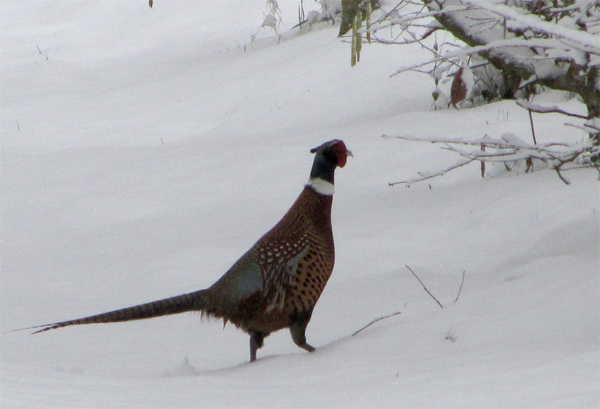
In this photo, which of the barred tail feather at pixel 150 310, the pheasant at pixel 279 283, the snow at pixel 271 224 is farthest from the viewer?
the pheasant at pixel 279 283

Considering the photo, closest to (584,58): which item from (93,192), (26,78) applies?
(93,192)

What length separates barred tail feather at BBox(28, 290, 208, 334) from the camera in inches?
132

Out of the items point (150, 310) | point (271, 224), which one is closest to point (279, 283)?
point (150, 310)

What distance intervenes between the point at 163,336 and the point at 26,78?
9994mm

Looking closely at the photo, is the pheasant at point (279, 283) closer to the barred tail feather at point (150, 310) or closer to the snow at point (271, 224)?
the barred tail feather at point (150, 310)

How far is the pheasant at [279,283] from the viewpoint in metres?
3.50

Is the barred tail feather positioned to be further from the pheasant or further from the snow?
the snow

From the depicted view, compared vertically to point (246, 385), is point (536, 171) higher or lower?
lower

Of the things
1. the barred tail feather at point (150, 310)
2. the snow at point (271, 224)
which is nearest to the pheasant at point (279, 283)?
the barred tail feather at point (150, 310)

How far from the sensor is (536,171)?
19.1 feet

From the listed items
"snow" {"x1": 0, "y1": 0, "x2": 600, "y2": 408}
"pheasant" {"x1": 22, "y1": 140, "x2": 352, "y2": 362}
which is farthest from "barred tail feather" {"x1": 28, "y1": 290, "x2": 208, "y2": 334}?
"snow" {"x1": 0, "y1": 0, "x2": 600, "y2": 408}

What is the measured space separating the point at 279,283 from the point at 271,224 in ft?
8.17

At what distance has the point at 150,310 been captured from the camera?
342 cm

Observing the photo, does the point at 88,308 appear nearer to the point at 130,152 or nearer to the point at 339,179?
the point at 339,179
